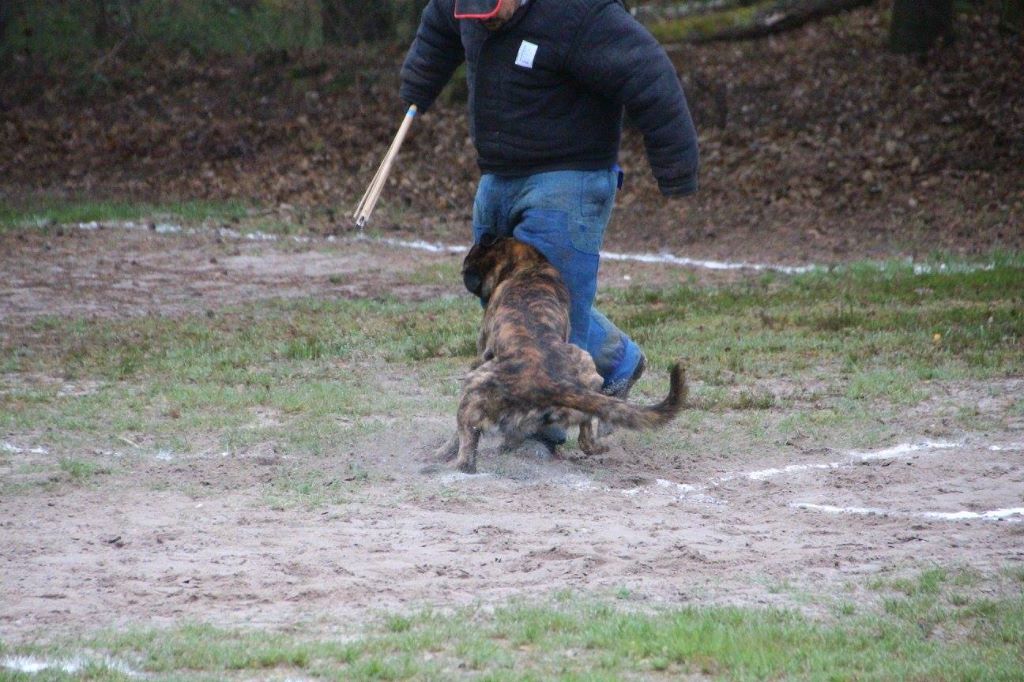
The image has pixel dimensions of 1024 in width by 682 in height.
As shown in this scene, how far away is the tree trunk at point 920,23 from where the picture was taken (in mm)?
18750

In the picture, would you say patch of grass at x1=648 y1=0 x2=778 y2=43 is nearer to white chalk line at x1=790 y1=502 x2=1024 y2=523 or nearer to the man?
the man

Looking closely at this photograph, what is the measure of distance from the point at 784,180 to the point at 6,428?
35.0 feet

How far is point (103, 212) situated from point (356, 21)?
7536 millimetres

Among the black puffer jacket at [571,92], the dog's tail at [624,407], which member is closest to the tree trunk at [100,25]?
the black puffer jacket at [571,92]

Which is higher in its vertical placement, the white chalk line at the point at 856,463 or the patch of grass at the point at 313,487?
the white chalk line at the point at 856,463

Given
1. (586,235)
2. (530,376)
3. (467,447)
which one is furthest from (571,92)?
(467,447)

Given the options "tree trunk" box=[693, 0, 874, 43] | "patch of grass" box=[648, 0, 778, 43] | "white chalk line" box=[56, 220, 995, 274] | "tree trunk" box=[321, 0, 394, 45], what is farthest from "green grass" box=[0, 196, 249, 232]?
"tree trunk" box=[693, 0, 874, 43]

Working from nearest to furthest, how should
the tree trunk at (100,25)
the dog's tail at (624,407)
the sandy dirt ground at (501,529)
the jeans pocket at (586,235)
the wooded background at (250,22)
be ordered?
the sandy dirt ground at (501,529)
the dog's tail at (624,407)
the jeans pocket at (586,235)
the wooded background at (250,22)
the tree trunk at (100,25)

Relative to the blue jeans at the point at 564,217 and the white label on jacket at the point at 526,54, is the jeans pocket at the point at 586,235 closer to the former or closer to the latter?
the blue jeans at the point at 564,217

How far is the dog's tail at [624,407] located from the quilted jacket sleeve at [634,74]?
3.38 ft

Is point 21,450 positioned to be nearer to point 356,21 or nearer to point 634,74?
point 634,74

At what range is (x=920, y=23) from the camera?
1875 cm

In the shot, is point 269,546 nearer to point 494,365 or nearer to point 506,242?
point 494,365

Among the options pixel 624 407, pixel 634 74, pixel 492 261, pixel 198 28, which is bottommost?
pixel 624 407
